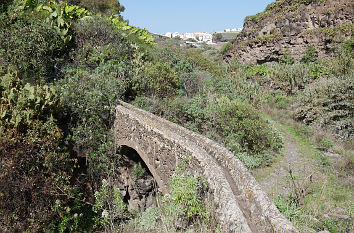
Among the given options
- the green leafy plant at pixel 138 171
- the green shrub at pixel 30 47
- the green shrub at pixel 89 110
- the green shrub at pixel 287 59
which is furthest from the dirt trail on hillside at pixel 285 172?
the green shrub at pixel 287 59

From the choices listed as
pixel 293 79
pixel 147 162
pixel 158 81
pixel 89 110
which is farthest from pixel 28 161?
pixel 293 79

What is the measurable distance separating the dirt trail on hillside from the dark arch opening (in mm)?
4310

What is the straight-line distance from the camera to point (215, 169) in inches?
Answer: 203

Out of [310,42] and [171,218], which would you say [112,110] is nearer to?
[171,218]

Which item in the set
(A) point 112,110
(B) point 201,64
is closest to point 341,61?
(B) point 201,64

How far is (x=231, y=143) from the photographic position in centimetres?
1077

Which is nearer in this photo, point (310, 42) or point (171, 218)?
point (171, 218)

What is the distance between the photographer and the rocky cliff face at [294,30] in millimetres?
24672

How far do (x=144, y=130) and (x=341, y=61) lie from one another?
56.3 feet

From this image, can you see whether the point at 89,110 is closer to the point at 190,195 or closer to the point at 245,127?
the point at 245,127

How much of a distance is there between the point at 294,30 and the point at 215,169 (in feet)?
88.8

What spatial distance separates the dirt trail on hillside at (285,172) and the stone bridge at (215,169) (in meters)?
3.10

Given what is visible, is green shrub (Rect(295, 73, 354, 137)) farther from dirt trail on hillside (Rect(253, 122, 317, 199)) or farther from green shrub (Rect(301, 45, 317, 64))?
green shrub (Rect(301, 45, 317, 64))

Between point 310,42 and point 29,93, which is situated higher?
point 310,42
